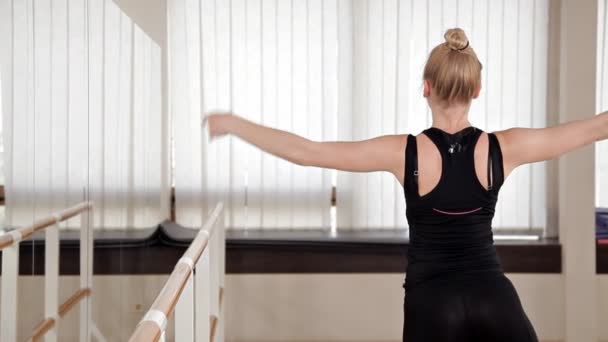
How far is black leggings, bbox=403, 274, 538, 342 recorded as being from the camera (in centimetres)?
158

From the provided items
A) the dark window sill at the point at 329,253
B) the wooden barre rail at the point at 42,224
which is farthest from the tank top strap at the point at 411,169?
the dark window sill at the point at 329,253

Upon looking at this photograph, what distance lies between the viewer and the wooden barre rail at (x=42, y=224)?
1.10 metres

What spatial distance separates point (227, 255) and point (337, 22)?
142cm

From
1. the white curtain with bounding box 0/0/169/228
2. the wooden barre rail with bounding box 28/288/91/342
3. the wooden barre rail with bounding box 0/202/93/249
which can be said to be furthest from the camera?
the wooden barre rail with bounding box 28/288/91/342

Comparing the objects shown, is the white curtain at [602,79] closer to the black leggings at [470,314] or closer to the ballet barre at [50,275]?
the black leggings at [470,314]

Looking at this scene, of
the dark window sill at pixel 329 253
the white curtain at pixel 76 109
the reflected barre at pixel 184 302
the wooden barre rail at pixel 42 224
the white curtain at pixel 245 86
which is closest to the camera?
the reflected barre at pixel 184 302

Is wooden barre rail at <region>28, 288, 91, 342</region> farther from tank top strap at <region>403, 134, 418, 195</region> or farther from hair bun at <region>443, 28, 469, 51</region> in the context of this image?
hair bun at <region>443, 28, 469, 51</region>

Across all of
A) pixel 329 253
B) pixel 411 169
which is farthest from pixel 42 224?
pixel 329 253

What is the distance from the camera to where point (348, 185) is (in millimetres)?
4168

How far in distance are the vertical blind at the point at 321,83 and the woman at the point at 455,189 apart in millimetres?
2442

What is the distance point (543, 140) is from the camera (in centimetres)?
165

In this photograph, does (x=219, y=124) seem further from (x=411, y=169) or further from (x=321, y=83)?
(x=321, y=83)

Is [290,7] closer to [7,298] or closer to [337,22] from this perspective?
[337,22]

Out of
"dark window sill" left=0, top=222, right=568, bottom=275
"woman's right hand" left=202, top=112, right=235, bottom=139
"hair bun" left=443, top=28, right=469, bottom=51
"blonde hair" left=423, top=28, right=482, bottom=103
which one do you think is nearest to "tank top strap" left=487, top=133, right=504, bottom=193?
"blonde hair" left=423, top=28, right=482, bottom=103
